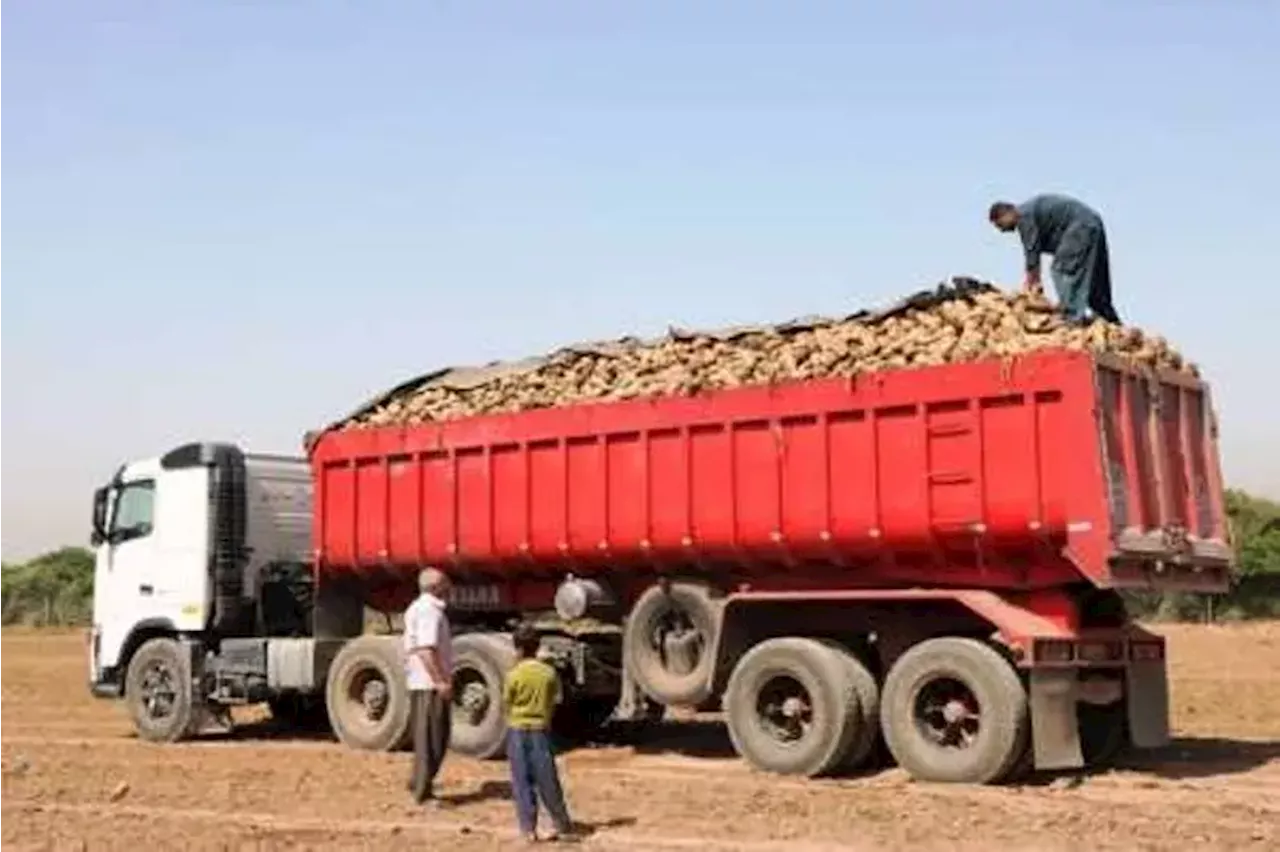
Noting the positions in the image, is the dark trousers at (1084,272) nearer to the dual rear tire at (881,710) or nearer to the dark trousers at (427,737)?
the dual rear tire at (881,710)

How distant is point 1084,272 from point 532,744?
6051 millimetres

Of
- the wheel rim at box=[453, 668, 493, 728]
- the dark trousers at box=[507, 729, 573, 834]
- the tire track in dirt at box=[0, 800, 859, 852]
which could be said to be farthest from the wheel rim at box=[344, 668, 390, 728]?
the dark trousers at box=[507, 729, 573, 834]

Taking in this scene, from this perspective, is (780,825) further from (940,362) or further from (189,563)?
(189,563)

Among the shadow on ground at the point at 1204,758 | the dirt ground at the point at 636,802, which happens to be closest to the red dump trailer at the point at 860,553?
the shadow on ground at the point at 1204,758

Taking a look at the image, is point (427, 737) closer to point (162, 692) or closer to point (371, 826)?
point (371, 826)

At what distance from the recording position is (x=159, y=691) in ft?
59.5

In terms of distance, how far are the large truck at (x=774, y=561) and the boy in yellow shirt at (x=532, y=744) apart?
298cm

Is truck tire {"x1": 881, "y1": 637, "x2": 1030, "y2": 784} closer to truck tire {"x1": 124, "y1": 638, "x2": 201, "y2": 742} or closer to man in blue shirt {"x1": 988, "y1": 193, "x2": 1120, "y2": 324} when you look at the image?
man in blue shirt {"x1": 988, "y1": 193, "x2": 1120, "y2": 324}

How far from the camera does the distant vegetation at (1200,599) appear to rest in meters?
48.0

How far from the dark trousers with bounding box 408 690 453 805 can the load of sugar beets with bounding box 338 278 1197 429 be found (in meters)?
3.65

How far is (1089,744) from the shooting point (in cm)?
1386

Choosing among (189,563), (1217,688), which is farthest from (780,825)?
(1217,688)

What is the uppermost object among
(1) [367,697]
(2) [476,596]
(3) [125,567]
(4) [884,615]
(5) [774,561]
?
(3) [125,567]

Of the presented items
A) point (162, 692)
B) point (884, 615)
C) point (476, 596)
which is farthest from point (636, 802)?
point (162, 692)
